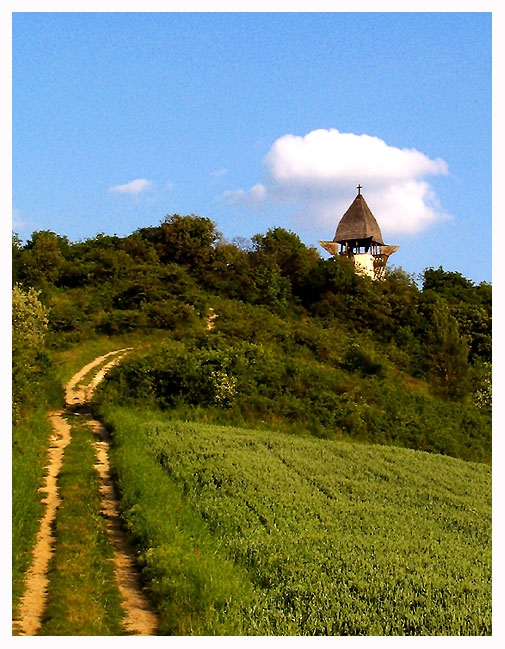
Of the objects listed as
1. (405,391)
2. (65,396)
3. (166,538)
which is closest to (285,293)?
(405,391)

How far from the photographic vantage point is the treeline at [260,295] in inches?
1501

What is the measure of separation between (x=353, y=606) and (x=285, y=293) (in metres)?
42.7

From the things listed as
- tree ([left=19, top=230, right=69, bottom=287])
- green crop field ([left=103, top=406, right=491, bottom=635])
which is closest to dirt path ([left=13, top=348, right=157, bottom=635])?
green crop field ([left=103, top=406, right=491, bottom=635])

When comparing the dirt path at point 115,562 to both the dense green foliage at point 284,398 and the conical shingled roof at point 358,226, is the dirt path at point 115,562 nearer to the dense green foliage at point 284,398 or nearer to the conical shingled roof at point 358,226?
the dense green foliage at point 284,398

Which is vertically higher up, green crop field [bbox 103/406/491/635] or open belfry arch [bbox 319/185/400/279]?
open belfry arch [bbox 319/185/400/279]

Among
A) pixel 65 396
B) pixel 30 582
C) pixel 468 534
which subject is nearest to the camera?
pixel 30 582

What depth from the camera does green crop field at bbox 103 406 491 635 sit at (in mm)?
8281

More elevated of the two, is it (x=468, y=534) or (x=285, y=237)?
(x=285, y=237)

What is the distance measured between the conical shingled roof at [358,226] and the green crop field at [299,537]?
5147 centimetres

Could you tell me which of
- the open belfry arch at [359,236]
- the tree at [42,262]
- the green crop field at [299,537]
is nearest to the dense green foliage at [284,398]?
the green crop field at [299,537]

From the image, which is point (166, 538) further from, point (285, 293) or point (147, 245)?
point (147, 245)

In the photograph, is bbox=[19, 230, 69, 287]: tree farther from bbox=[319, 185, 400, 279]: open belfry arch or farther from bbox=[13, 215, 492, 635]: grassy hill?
bbox=[319, 185, 400, 279]: open belfry arch

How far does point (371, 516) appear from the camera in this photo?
42.8 ft

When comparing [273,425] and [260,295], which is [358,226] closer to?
[260,295]
